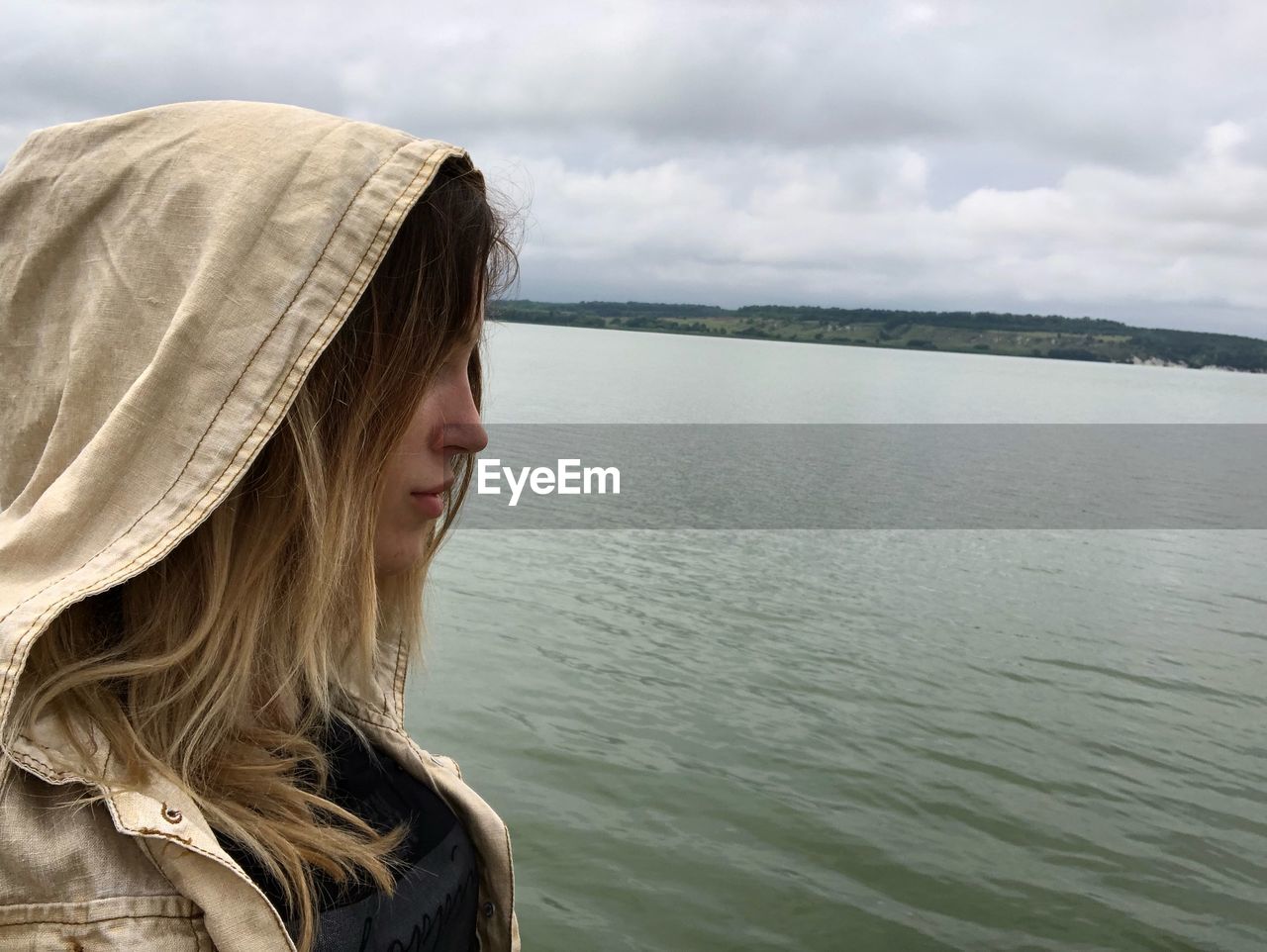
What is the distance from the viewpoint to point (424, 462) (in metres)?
1.75

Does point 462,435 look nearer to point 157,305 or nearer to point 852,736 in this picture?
point 157,305

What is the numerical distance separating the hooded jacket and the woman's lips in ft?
1.46

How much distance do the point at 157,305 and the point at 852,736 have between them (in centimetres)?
941

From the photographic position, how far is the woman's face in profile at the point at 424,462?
67.9 inches

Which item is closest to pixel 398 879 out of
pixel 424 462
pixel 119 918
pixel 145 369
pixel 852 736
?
pixel 119 918

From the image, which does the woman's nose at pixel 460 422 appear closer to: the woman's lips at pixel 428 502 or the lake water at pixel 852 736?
the woman's lips at pixel 428 502

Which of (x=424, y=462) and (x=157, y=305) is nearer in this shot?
(x=157, y=305)

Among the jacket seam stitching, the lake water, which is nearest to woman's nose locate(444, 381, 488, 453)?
the jacket seam stitching

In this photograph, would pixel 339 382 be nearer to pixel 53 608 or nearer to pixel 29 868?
pixel 53 608

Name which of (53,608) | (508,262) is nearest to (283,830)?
(53,608)

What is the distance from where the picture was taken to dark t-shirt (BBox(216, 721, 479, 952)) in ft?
5.16

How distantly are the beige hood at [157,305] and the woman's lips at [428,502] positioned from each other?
0.45 metres

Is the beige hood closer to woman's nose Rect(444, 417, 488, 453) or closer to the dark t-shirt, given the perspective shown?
→ woman's nose Rect(444, 417, 488, 453)

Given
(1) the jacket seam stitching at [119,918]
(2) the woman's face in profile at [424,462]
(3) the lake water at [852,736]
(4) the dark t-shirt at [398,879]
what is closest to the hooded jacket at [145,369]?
(1) the jacket seam stitching at [119,918]
